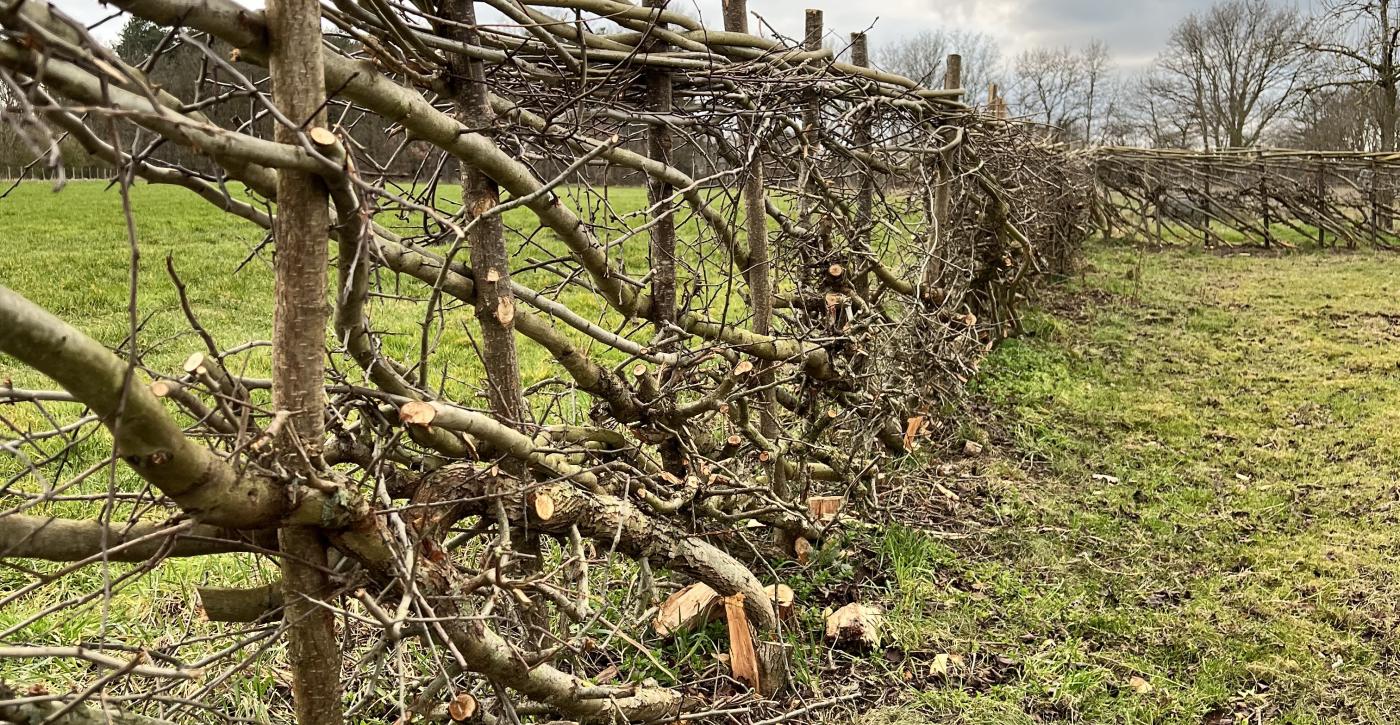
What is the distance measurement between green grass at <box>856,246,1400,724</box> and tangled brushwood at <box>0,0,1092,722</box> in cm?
67

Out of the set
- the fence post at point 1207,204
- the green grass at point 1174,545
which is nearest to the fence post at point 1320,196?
the fence post at point 1207,204

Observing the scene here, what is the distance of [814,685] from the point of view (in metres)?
3.32

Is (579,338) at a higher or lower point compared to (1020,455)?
higher

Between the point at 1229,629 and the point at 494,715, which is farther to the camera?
the point at 1229,629

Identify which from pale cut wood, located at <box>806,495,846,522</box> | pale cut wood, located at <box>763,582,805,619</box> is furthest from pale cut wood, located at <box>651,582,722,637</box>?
pale cut wood, located at <box>806,495,846,522</box>

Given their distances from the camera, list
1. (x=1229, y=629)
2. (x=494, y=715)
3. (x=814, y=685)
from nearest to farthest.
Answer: (x=494, y=715)
(x=814, y=685)
(x=1229, y=629)

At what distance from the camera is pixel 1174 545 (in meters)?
4.49

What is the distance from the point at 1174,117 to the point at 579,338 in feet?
127

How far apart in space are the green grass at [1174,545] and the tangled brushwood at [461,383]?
670mm

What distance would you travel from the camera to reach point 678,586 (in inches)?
148

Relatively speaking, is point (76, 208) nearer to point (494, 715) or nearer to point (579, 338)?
point (579, 338)

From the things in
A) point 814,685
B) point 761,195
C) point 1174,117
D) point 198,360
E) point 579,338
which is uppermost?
point 1174,117

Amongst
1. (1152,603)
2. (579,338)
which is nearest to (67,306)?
(579,338)

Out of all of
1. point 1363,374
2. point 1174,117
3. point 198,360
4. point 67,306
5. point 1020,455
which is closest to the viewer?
point 198,360
